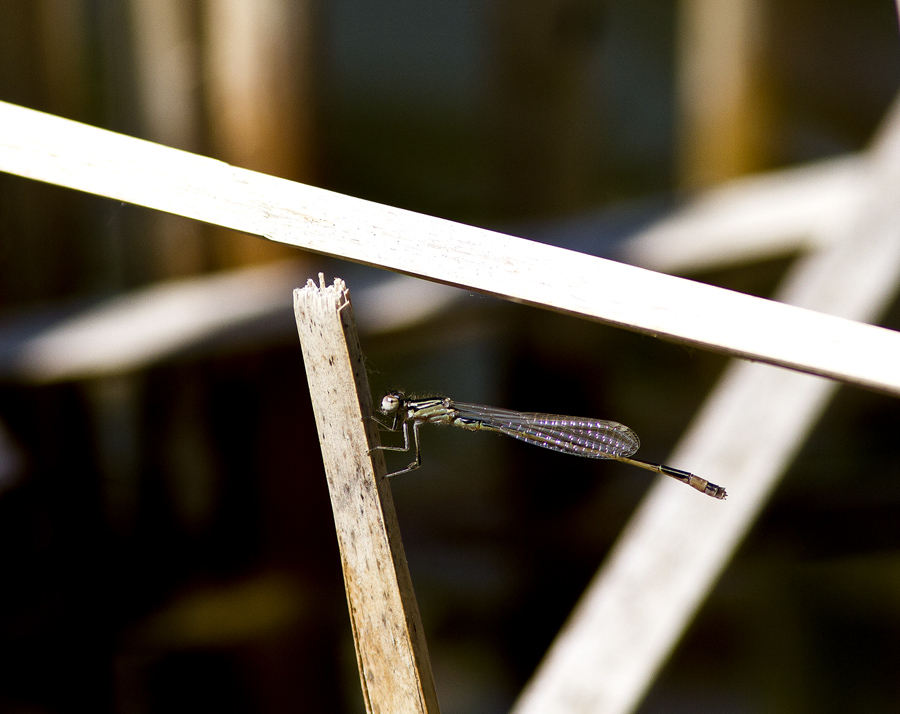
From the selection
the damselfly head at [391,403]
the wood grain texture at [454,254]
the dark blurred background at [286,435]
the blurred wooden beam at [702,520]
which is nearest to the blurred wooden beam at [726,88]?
the dark blurred background at [286,435]

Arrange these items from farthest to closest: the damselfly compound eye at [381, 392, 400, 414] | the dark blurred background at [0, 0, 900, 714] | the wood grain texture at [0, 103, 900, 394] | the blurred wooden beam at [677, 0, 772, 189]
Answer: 1. the blurred wooden beam at [677, 0, 772, 189]
2. the dark blurred background at [0, 0, 900, 714]
3. the damselfly compound eye at [381, 392, 400, 414]
4. the wood grain texture at [0, 103, 900, 394]

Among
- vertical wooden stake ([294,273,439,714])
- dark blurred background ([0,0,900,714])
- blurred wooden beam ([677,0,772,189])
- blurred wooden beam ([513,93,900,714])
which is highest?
blurred wooden beam ([677,0,772,189])

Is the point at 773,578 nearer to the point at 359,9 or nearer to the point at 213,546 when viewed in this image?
the point at 213,546

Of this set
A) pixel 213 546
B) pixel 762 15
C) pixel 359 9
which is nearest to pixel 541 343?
pixel 213 546

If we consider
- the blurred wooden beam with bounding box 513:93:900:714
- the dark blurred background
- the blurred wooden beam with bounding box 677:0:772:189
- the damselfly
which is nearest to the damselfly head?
the damselfly

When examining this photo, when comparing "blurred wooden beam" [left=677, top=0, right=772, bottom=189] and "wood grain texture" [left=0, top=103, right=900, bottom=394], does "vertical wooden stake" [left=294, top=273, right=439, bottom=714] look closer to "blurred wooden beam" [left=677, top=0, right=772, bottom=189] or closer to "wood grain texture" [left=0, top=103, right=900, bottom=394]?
"wood grain texture" [left=0, top=103, right=900, bottom=394]
